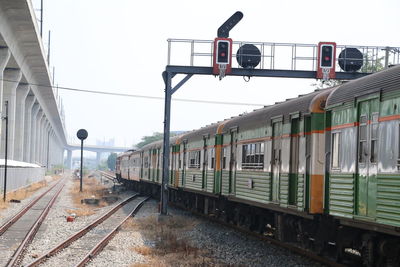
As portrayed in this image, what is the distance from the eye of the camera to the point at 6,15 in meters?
34.2

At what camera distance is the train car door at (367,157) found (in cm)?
983

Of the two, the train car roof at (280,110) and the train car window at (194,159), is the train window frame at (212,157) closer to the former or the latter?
the train car roof at (280,110)

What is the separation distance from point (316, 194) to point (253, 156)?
16.0 ft

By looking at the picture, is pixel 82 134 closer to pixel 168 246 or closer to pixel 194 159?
pixel 194 159

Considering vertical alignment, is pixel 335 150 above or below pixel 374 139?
below

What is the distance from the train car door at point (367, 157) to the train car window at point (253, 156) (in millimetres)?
5665

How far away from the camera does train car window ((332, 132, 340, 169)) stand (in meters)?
11.3

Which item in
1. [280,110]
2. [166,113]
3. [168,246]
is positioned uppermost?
[166,113]

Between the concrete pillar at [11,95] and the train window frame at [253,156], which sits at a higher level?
the concrete pillar at [11,95]

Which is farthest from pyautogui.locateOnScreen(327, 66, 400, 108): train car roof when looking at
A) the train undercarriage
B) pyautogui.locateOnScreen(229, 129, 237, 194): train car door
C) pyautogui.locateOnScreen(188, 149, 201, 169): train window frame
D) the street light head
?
the street light head

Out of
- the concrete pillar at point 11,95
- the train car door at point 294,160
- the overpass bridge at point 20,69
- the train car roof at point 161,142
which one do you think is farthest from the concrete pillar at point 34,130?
the train car door at point 294,160

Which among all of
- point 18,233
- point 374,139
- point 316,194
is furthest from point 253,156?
point 18,233

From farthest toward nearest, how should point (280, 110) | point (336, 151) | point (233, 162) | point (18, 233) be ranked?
point (233, 162), point (18, 233), point (280, 110), point (336, 151)

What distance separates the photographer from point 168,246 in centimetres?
1580
